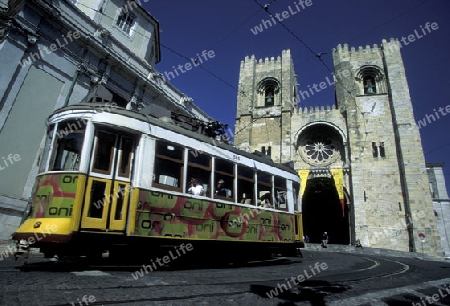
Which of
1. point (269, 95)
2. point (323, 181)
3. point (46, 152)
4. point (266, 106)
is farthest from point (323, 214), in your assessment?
point (46, 152)

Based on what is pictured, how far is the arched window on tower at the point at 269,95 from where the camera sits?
30.8 m

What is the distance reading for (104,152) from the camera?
5.45 metres

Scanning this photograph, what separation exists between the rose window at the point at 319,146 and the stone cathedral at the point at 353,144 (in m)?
0.10

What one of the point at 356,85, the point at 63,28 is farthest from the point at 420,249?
the point at 63,28

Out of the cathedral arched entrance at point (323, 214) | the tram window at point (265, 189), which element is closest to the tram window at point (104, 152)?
the tram window at point (265, 189)

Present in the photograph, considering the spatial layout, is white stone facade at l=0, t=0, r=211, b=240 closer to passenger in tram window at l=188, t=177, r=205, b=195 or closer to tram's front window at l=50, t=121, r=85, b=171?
tram's front window at l=50, t=121, r=85, b=171

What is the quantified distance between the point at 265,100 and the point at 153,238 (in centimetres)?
2749

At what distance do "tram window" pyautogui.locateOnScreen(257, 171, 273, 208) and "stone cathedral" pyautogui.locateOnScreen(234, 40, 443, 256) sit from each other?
681 inches

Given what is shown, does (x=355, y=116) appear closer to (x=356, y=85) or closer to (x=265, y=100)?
(x=356, y=85)

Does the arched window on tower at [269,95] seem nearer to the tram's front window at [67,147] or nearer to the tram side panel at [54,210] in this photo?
the tram's front window at [67,147]

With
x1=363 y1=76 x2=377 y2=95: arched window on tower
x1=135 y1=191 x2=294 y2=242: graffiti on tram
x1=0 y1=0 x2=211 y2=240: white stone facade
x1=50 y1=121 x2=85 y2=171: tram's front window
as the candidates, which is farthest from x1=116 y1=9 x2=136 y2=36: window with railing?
x1=363 y1=76 x2=377 y2=95: arched window on tower

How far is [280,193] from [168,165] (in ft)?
12.9

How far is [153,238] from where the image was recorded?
539 centimetres

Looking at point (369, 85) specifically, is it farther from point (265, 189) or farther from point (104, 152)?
point (104, 152)
